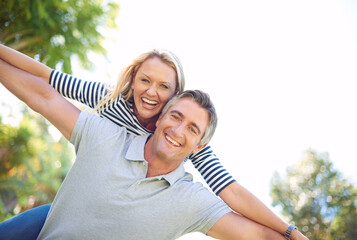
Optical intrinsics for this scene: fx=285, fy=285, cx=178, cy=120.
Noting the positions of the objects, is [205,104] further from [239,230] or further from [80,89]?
[80,89]

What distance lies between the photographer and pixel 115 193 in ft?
6.09

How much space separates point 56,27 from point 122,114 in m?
4.42

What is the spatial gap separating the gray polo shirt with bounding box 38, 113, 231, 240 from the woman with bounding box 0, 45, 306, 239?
1.09 ft

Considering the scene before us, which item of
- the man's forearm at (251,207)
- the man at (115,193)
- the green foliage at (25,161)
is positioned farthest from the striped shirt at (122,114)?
the green foliage at (25,161)

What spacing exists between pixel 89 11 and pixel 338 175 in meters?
15.5

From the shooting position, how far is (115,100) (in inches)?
103

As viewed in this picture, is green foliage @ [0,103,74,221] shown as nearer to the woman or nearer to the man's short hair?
the woman

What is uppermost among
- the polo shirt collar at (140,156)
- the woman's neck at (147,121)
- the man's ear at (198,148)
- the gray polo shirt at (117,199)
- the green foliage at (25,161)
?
the man's ear at (198,148)

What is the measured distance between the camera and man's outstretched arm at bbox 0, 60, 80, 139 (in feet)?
6.32

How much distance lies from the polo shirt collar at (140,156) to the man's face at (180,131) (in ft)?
0.35

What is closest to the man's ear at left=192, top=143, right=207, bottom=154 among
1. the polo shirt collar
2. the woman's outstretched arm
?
the polo shirt collar

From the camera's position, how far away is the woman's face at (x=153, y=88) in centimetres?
250

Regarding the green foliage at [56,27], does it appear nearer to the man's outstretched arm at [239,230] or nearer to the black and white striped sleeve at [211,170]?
the black and white striped sleeve at [211,170]

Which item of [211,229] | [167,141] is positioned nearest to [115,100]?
[167,141]
